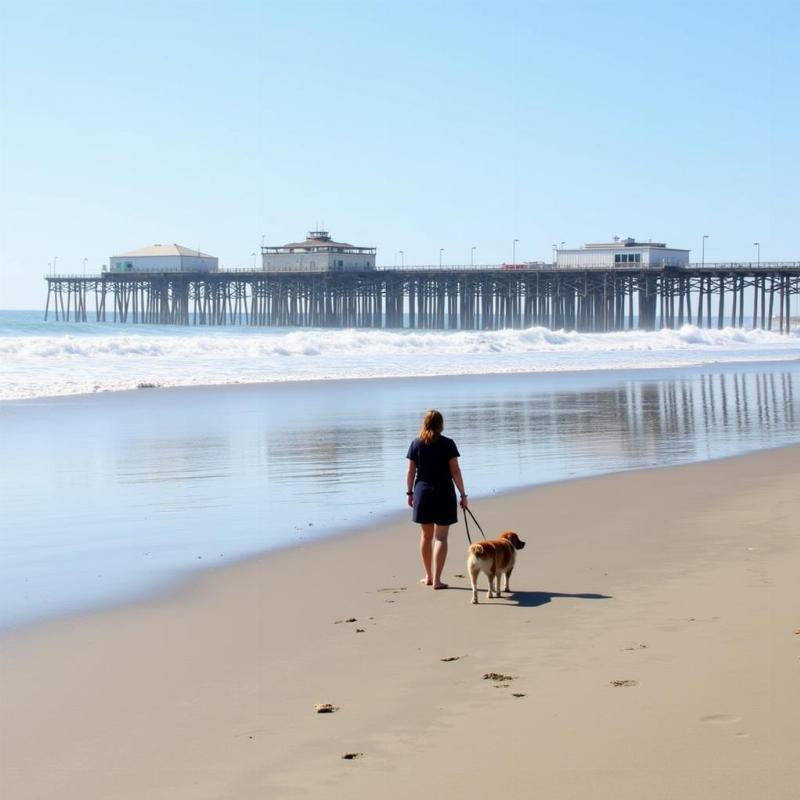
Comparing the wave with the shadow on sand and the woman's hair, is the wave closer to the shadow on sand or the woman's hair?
the woman's hair

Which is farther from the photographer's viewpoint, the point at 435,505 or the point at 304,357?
the point at 304,357

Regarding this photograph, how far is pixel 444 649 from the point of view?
650cm

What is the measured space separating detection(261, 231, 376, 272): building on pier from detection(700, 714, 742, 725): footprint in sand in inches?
3500

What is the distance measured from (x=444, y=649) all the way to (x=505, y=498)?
552 centimetres

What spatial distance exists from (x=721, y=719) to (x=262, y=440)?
42.7 feet

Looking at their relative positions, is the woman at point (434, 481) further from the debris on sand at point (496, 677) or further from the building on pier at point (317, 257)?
the building on pier at point (317, 257)

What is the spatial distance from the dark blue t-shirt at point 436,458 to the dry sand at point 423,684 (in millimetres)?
696

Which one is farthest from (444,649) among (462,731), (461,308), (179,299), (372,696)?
(179,299)

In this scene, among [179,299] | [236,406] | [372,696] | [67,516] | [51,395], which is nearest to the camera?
[372,696]

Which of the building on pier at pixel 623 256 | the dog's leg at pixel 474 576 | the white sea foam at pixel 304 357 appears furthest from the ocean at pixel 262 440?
the building on pier at pixel 623 256

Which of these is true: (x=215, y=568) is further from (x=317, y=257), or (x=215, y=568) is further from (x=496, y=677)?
(x=317, y=257)

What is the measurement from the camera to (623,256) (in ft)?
268

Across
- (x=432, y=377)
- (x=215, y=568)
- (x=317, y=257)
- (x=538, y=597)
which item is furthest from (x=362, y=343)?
(x=538, y=597)

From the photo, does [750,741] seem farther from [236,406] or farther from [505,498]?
[236,406]
